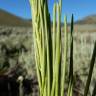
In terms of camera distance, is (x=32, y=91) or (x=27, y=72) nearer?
(x=32, y=91)

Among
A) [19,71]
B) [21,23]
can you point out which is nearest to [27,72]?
[19,71]

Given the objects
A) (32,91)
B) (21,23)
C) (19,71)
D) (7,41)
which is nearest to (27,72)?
(19,71)

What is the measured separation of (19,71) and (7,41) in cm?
429

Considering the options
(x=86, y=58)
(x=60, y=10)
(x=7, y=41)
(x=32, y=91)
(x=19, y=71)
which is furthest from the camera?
(x=7, y=41)

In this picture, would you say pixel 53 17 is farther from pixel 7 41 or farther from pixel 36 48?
pixel 7 41

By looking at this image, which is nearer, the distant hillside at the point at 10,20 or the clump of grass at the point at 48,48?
the clump of grass at the point at 48,48

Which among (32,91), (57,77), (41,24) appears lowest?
(32,91)

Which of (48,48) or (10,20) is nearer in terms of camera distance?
(48,48)

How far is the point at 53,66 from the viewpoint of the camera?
1.31 m

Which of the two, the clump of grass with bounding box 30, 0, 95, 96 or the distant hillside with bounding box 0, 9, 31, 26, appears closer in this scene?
the clump of grass with bounding box 30, 0, 95, 96

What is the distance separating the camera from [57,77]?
4.23 feet

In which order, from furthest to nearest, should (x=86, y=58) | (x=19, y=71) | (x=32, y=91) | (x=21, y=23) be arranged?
(x=21, y=23) < (x=86, y=58) < (x=19, y=71) < (x=32, y=91)

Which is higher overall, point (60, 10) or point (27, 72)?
point (60, 10)

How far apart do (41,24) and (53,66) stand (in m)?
0.15
